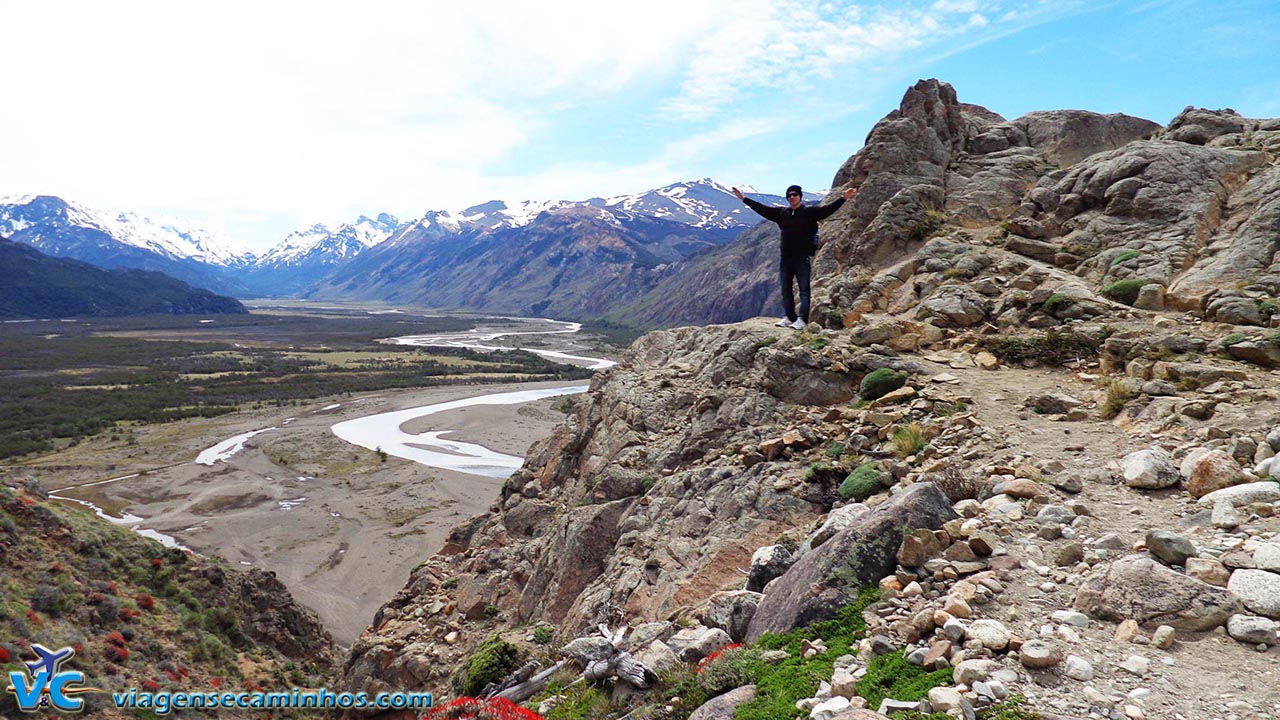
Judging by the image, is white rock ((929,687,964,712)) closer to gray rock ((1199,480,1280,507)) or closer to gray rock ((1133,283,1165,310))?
gray rock ((1199,480,1280,507))

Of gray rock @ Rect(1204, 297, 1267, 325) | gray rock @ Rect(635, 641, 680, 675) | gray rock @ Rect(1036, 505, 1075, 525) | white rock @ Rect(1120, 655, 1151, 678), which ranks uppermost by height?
gray rock @ Rect(1204, 297, 1267, 325)

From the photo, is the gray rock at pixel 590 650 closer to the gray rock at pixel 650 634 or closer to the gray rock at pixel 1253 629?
the gray rock at pixel 650 634

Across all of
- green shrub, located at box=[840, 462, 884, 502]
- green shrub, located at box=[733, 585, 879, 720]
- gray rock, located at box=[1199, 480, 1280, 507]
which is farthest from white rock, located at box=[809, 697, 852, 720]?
green shrub, located at box=[840, 462, 884, 502]

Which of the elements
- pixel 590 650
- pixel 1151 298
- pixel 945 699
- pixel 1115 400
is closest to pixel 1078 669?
pixel 945 699

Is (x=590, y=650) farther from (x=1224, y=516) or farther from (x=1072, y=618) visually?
(x=1224, y=516)

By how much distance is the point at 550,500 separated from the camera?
20.7 m

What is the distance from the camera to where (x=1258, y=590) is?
5.19 metres

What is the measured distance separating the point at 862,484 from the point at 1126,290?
9133 millimetres

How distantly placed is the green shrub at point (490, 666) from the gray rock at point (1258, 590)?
9851 mm

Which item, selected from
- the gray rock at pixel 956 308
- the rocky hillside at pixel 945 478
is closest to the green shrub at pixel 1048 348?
the rocky hillside at pixel 945 478

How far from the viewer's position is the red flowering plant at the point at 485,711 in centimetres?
779

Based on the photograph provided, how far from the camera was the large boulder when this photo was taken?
6809 mm

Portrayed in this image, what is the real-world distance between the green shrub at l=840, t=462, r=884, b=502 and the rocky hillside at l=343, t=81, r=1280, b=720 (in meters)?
0.04

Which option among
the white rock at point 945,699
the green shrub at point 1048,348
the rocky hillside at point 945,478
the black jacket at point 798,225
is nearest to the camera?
the white rock at point 945,699
